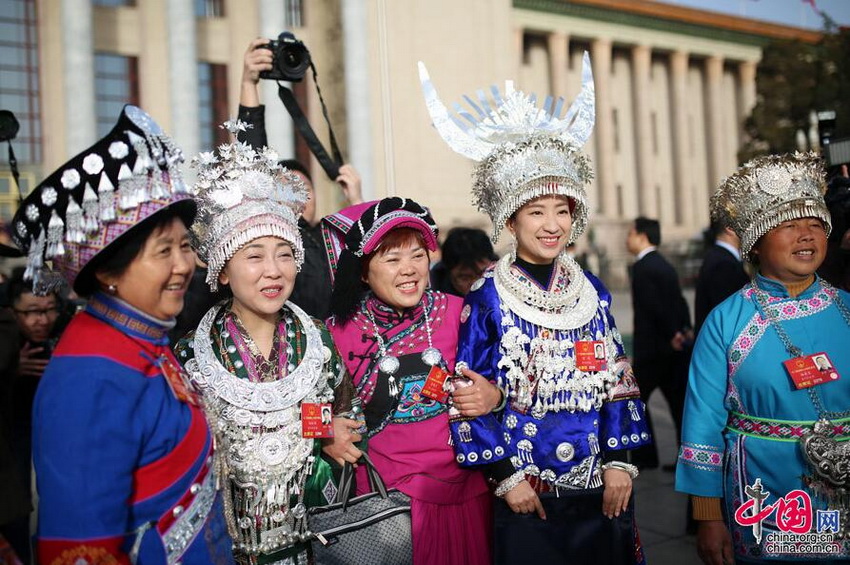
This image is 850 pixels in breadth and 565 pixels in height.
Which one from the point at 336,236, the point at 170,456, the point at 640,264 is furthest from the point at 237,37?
the point at 170,456

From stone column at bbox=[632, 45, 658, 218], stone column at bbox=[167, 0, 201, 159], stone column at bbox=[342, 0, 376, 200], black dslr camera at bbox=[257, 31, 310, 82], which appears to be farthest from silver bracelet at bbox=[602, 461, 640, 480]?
stone column at bbox=[632, 45, 658, 218]

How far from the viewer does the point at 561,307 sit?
291 cm

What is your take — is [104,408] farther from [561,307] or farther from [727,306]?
[727,306]

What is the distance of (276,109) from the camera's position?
20.3m

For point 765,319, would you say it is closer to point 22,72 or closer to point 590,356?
point 590,356

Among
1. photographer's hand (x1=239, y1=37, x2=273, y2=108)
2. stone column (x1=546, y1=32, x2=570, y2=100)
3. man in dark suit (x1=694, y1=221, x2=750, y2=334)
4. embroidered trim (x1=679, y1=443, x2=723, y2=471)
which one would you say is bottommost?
embroidered trim (x1=679, y1=443, x2=723, y2=471)

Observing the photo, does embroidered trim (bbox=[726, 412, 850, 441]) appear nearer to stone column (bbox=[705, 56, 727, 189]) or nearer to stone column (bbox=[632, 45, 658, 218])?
stone column (bbox=[632, 45, 658, 218])

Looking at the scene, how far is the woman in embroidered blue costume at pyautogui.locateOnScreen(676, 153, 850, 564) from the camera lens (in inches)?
104

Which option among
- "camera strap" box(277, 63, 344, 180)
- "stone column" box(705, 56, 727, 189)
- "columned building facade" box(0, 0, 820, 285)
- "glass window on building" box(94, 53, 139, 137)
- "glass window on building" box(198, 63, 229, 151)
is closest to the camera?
"camera strap" box(277, 63, 344, 180)

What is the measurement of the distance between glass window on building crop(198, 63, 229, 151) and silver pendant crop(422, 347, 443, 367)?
63.4ft

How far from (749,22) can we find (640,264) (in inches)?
1459

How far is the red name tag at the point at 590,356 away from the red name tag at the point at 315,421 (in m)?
0.96

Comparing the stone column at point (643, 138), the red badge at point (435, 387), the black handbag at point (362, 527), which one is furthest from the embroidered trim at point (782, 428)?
the stone column at point (643, 138)

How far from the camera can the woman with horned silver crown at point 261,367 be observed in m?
2.49
